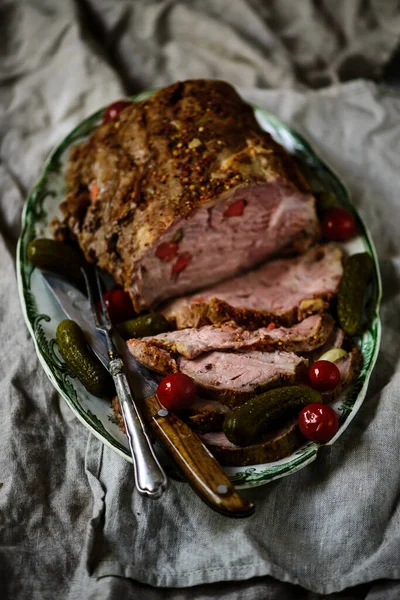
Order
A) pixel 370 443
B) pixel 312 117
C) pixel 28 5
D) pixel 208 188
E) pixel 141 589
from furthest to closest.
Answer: pixel 28 5 < pixel 312 117 < pixel 208 188 < pixel 370 443 < pixel 141 589

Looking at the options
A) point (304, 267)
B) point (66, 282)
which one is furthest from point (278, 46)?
point (66, 282)

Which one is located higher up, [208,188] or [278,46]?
[208,188]

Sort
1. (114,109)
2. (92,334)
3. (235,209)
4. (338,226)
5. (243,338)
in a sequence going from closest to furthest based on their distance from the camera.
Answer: (243,338) < (92,334) < (235,209) < (338,226) < (114,109)

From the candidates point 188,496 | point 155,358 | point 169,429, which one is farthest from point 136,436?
point 155,358

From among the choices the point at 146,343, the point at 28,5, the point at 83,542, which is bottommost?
the point at 83,542

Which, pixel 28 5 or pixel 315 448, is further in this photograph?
pixel 28 5

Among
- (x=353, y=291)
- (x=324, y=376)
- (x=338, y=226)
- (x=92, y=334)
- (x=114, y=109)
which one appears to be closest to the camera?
(x=324, y=376)

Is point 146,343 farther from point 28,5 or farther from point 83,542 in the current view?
point 28,5

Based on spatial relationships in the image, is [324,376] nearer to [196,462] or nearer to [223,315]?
[223,315]

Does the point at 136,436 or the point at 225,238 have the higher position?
the point at 136,436
